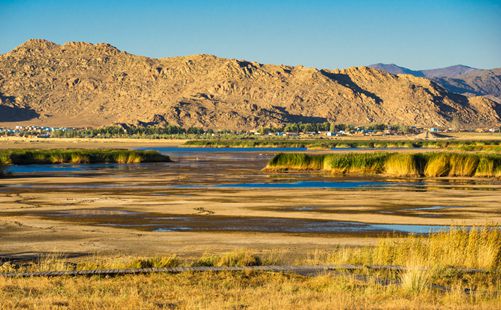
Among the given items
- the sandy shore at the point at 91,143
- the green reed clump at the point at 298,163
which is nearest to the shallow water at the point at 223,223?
the green reed clump at the point at 298,163

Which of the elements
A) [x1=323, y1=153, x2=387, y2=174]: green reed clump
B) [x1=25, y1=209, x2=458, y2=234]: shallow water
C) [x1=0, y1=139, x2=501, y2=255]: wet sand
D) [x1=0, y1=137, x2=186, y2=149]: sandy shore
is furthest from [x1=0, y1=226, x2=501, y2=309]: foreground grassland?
[x1=0, y1=137, x2=186, y2=149]: sandy shore

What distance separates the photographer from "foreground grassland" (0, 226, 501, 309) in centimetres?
1209

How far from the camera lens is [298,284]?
13.7 metres

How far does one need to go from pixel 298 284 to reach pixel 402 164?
3459 centimetres

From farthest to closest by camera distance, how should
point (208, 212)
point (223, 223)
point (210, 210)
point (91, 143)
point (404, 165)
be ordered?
point (91, 143) < point (404, 165) < point (210, 210) < point (208, 212) < point (223, 223)

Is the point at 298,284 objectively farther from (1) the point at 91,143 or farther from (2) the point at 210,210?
(1) the point at 91,143

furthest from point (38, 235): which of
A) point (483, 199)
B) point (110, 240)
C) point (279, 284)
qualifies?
point (483, 199)

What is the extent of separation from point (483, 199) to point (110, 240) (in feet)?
54.4

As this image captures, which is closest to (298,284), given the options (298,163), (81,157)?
(298,163)

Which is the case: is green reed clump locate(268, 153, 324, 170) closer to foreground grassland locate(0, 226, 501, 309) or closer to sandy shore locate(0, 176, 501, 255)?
sandy shore locate(0, 176, 501, 255)

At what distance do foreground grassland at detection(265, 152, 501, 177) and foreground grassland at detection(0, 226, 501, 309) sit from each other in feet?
97.9

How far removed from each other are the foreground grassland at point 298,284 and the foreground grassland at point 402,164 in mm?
29855

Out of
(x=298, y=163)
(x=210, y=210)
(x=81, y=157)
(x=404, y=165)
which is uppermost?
(x=404, y=165)

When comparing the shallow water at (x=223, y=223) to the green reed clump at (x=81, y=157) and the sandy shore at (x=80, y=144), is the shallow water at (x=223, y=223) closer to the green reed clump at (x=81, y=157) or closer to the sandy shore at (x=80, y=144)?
the green reed clump at (x=81, y=157)
